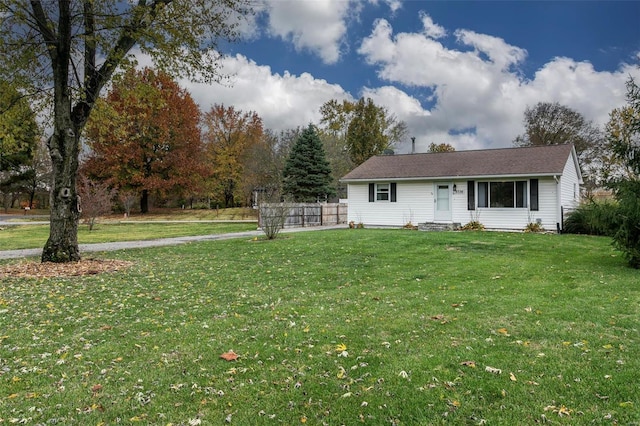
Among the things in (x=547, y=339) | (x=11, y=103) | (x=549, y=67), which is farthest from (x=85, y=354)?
(x=549, y=67)

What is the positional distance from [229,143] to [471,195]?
30255 mm

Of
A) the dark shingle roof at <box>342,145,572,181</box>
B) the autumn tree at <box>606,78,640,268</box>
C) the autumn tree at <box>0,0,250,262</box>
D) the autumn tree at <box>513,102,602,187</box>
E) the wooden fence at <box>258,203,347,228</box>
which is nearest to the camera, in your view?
the autumn tree at <box>606,78,640,268</box>

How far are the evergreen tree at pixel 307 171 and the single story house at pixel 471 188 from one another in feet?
31.1

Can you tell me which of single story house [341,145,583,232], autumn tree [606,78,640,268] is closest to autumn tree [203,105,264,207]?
single story house [341,145,583,232]

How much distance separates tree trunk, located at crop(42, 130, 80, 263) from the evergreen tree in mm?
22559

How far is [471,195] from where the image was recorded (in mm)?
19344

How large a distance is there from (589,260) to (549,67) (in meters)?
12.7

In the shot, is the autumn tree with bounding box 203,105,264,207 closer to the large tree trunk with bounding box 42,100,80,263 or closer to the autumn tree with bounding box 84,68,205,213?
the autumn tree with bounding box 84,68,205,213

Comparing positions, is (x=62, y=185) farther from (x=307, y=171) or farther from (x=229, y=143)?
(x=229, y=143)

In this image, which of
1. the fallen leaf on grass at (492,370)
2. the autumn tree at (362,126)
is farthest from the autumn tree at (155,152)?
the fallen leaf on grass at (492,370)

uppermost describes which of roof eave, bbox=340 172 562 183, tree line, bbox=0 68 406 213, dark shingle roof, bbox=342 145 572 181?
tree line, bbox=0 68 406 213

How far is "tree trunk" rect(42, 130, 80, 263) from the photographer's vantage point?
9742 mm

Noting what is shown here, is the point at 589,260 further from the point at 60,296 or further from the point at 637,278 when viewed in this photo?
the point at 60,296

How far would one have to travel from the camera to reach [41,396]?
3.20 meters
